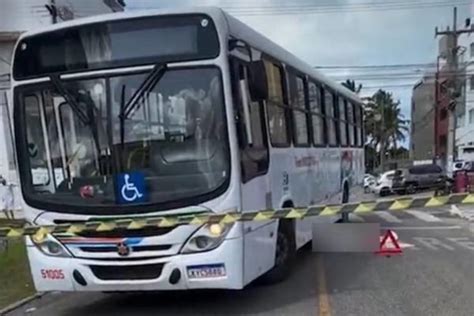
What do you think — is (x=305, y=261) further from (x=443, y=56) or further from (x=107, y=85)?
(x=443, y=56)

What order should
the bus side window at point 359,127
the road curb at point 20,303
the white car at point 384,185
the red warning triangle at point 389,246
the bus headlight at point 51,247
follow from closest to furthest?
the bus headlight at point 51,247 → the road curb at point 20,303 → the red warning triangle at point 389,246 → the bus side window at point 359,127 → the white car at point 384,185

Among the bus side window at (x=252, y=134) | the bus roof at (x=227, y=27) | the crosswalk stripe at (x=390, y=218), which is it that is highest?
the bus roof at (x=227, y=27)

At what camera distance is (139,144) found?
243 inches

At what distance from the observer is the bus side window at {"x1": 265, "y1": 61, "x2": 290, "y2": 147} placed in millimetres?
7591

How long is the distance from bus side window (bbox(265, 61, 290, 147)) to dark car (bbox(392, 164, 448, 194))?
101 feet

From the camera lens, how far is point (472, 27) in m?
45.6

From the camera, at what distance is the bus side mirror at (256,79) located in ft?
21.7

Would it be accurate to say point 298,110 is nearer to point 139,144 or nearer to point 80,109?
point 139,144

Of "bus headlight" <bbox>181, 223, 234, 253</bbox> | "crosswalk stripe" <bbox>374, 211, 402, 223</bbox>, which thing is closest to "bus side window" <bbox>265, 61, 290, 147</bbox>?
"bus headlight" <bbox>181, 223, 234, 253</bbox>

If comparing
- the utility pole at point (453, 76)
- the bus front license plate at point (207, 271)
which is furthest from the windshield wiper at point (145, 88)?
the utility pole at point (453, 76)

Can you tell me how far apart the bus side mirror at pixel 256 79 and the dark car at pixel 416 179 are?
32.3m

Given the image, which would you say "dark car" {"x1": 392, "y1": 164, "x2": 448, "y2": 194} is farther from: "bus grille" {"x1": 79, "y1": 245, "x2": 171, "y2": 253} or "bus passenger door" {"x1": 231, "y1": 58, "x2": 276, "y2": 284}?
"bus grille" {"x1": 79, "y1": 245, "x2": 171, "y2": 253}

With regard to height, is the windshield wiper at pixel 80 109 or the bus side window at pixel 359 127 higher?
the windshield wiper at pixel 80 109

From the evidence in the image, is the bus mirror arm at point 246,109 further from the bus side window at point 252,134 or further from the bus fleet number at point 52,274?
the bus fleet number at point 52,274
